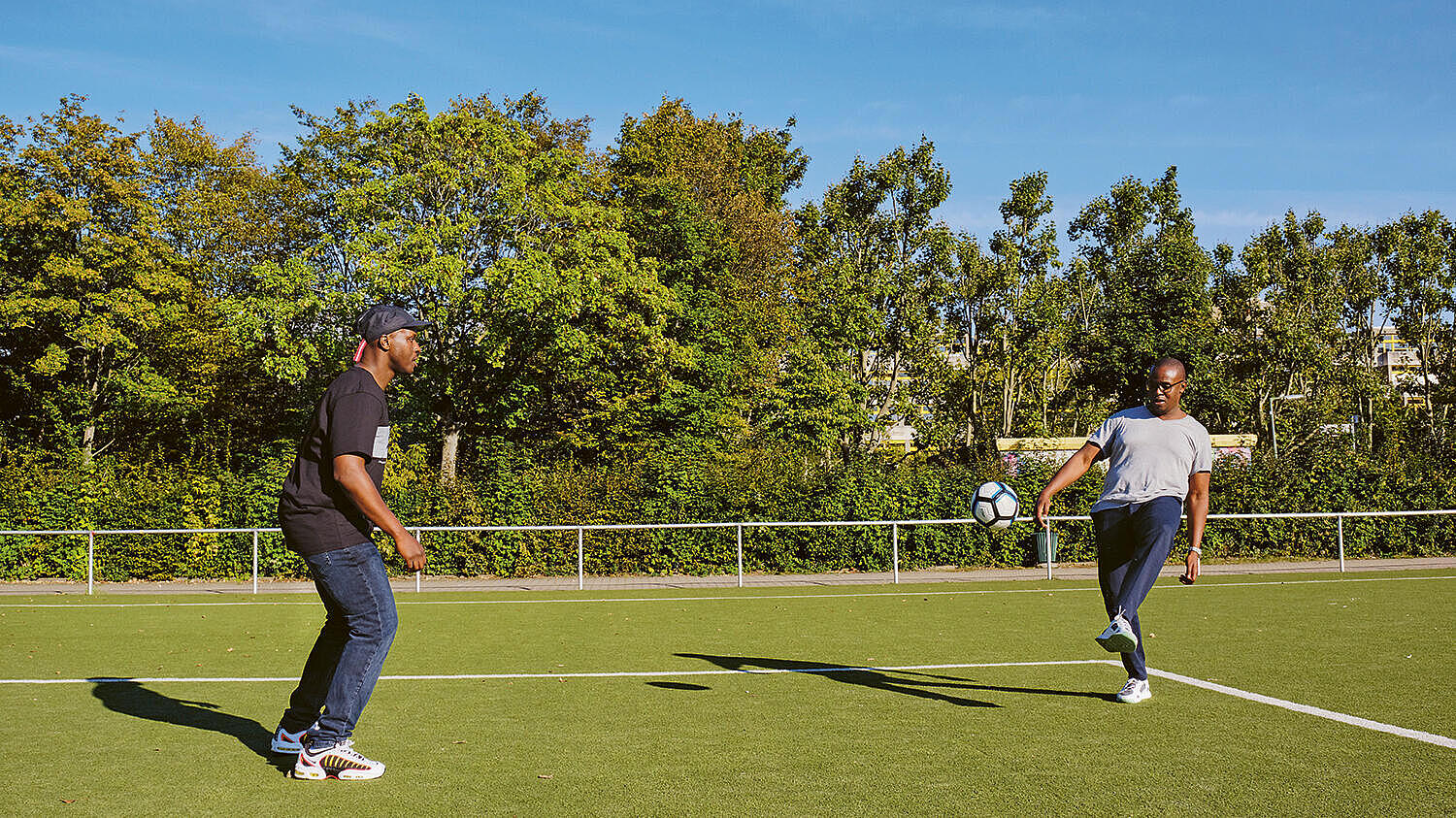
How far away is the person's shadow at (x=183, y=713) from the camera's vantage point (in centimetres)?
615

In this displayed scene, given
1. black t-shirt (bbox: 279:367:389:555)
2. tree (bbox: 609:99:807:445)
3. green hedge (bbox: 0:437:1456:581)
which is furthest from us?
tree (bbox: 609:99:807:445)

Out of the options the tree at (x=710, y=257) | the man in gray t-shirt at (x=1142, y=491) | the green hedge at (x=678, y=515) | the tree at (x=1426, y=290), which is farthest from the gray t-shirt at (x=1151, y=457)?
the tree at (x=1426, y=290)

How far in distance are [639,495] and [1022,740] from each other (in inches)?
659

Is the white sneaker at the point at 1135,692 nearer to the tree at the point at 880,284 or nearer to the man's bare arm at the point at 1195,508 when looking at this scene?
the man's bare arm at the point at 1195,508

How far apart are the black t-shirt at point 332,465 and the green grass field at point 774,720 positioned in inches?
43.0

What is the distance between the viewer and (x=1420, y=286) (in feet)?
152

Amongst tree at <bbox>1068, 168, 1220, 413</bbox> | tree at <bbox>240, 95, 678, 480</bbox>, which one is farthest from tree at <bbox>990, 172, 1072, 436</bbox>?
tree at <bbox>240, 95, 678, 480</bbox>

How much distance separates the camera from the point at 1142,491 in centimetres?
686

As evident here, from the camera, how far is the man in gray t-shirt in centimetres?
682

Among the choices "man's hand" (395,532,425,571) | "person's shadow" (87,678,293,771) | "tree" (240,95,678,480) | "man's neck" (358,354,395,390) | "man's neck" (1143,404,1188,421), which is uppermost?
"tree" (240,95,678,480)

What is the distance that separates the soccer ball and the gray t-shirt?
128cm

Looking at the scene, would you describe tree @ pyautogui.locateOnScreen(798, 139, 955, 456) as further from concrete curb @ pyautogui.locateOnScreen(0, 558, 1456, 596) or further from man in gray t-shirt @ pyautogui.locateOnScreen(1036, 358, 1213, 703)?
man in gray t-shirt @ pyautogui.locateOnScreen(1036, 358, 1213, 703)

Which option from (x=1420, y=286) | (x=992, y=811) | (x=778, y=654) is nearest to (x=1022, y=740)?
(x=992, y=811)

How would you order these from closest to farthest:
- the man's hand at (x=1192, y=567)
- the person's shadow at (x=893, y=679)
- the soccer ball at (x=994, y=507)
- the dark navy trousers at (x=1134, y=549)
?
the dark navy trousers at (x=1134, y=549), the man's hand at (x=1192, y=567), the person's shadow at (x=893, y=679), the soccer ball at (x=994, y=507)
